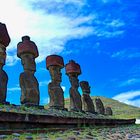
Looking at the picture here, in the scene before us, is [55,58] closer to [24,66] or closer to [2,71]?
[24,66]

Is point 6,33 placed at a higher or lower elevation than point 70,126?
higher

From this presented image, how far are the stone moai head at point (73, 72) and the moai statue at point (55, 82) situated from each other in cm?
247

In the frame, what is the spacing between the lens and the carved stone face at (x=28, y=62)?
13.1 meters

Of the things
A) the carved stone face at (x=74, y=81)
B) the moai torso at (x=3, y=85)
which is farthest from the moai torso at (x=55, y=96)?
the moai torso at (x=3, y=85)

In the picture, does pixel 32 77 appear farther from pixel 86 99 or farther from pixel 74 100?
pixel 86 99

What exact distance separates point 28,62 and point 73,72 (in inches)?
227

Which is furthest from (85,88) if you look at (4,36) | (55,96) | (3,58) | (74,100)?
(3,58)

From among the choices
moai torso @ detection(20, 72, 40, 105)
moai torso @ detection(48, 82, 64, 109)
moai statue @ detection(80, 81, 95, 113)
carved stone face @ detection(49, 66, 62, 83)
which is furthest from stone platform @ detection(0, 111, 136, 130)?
moai statue @ detection(80, 81, 95, 113)

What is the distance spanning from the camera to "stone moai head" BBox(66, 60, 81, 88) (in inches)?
720

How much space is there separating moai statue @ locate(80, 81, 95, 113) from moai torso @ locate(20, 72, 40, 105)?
24.5 ft

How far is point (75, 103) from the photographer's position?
1770 centimetres

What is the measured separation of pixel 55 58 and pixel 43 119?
7874mm

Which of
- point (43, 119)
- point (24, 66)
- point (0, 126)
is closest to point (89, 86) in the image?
point (24, 66)

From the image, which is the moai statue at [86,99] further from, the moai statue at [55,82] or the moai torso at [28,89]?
the moai torso at [28,89]
